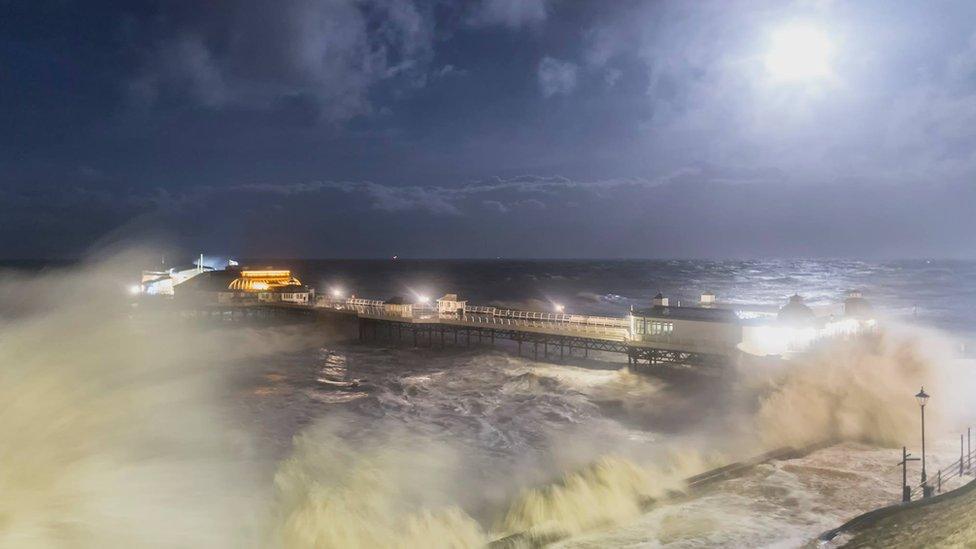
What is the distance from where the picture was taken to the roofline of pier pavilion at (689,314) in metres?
34.2

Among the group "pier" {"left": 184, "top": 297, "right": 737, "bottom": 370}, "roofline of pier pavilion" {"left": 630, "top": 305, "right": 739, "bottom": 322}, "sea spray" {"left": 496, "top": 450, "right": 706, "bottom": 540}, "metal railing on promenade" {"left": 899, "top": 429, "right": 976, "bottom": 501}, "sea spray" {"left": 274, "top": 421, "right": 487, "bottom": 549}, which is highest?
"roofline of pier pavilion" {"left": 630, "top": 305, "right": 739, "bottom": 322}

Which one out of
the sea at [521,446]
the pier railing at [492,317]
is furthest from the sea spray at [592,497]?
the pier railing at [492,317]

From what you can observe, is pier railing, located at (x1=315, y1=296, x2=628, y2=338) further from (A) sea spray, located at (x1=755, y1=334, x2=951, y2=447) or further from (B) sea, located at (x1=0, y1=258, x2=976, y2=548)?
(A) sea spray, located at (x1=755, y1=334, x2=951, y2=447)

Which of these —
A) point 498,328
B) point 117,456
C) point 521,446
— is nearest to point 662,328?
point 498,328

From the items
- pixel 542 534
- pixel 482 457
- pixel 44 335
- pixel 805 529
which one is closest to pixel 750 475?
pixel 805 529

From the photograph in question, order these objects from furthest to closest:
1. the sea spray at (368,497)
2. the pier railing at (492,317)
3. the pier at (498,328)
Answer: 1. the pier railing at (492,317)
2. the pier at (498,328)
3. the sea spray at (368,497)

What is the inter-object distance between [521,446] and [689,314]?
17.0m

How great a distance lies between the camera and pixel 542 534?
14.6 meters

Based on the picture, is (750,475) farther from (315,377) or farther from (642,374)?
(315,377)

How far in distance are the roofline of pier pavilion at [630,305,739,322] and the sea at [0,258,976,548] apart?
10.1 feet

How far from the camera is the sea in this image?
50.5ft

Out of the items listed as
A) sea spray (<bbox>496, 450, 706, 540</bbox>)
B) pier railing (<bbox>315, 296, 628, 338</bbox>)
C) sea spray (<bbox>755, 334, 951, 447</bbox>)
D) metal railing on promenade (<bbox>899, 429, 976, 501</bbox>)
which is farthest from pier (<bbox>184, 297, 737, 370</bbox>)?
sea spray (<bbox>496, 450, 706, 540</bbox>)

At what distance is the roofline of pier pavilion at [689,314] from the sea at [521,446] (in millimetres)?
3065

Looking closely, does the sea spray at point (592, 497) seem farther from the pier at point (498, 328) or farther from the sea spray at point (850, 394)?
the pier at point (498, 328)
